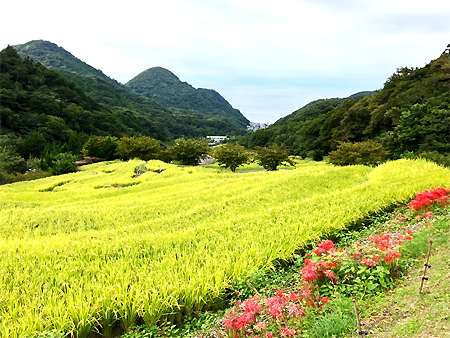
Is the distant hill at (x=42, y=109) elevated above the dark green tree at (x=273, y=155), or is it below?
above

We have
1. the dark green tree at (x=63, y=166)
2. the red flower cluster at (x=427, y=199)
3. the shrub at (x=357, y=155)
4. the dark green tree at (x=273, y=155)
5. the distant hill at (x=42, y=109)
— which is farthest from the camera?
the distant hill at (x=42, y=109)

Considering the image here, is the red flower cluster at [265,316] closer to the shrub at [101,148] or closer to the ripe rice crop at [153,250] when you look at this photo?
the ripe rice crop at [153,250]

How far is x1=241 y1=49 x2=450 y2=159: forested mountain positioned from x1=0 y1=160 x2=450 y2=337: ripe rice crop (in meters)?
13.8

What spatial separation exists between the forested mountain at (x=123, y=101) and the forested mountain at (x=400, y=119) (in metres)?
56.0

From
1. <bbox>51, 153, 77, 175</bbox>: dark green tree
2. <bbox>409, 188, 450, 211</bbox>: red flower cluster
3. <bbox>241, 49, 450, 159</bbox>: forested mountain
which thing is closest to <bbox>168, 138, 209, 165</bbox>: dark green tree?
<bbox>51, 153, 77, 175</bbox>: dark green tree

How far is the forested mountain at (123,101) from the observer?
10675 cm

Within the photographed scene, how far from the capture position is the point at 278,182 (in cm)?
1034

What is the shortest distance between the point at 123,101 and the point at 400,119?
114474 mm

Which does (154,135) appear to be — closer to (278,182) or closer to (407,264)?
(278,182)

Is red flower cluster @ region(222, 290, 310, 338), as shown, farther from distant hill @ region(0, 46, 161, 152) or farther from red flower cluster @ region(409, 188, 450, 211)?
distant hill @ region(0, 46, 161, 152)

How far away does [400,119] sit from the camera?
2567cm

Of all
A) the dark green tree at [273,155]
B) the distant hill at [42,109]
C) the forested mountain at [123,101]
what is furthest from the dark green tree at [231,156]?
the forested mountain at [123,101]

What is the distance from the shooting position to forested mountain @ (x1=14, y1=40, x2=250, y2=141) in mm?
106750

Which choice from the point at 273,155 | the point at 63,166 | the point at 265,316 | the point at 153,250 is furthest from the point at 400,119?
the point at 63,166
